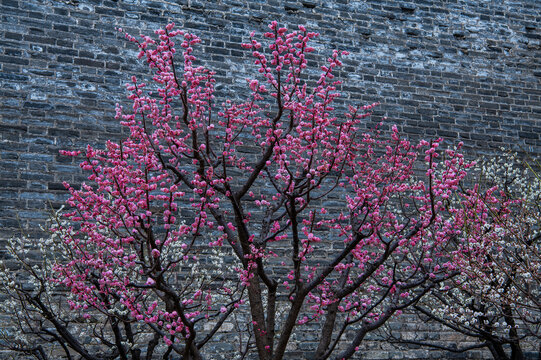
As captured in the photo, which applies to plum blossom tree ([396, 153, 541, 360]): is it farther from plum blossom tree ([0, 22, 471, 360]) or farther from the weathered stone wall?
the weathered stone wall

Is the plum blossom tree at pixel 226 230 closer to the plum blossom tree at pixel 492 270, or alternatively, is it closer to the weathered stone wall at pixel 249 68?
the plum blossom tree at pixel 492 270

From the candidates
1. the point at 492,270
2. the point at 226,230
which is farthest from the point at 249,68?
the point at 492,270

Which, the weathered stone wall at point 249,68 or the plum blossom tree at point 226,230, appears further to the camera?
the weathered stone wall at point 249,68

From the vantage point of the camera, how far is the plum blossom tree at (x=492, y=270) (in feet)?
15.1

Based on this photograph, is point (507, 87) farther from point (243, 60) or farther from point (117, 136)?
point (117, 136)

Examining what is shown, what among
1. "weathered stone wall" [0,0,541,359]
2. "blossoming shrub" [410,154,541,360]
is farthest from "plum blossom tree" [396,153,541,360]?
"weathered stone wall" [0,0,541,359]

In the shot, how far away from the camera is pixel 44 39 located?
6.55 metres

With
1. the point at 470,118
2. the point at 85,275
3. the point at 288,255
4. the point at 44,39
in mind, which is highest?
the point at 44,39

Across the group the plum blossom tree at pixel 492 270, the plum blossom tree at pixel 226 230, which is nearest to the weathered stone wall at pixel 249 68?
the plum blossom tree at pixel 226 230

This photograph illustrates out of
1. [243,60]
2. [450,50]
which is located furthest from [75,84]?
[450,50]

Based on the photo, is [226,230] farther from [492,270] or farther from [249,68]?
[249,68]

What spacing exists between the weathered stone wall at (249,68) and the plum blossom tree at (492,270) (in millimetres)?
819

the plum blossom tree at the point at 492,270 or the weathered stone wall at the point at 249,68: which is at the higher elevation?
the weathered stone wall at the point at 249,68

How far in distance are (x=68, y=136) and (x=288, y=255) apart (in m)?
2.81
